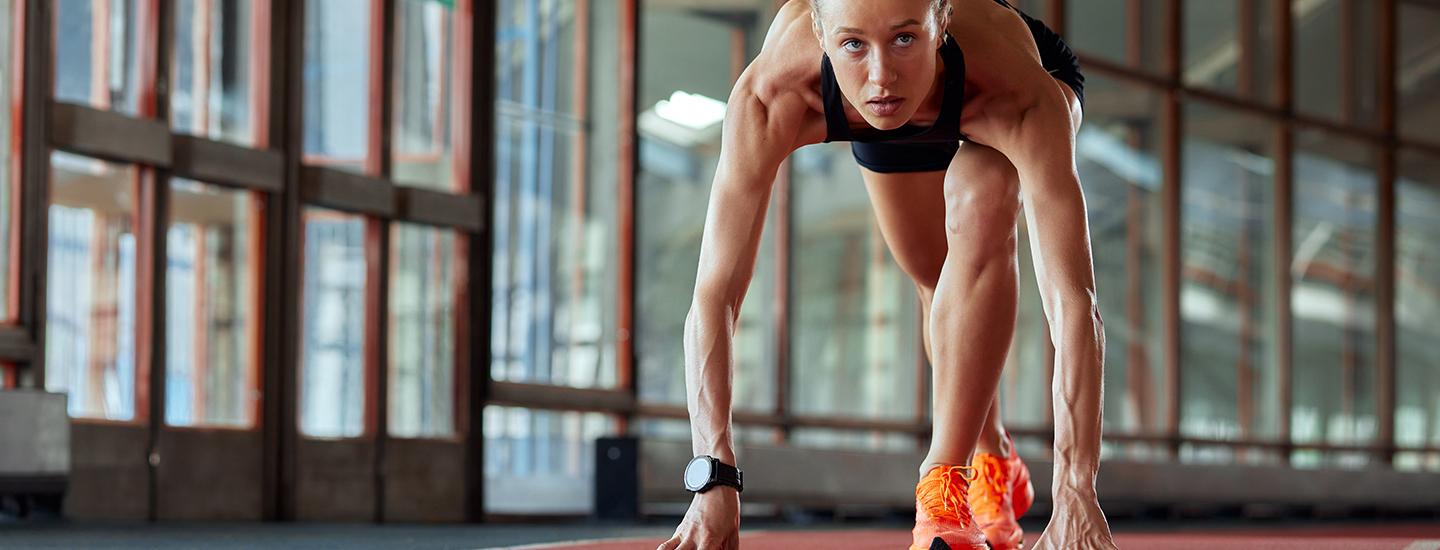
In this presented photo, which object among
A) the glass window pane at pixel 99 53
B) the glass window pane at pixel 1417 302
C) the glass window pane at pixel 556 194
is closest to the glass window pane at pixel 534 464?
the glass window pane at pixel 556 194

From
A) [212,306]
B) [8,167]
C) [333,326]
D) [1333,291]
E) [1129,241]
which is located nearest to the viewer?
[8,167]

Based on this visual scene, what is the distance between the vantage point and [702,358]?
2420mm

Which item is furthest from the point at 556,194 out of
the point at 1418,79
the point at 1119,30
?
the point at 1418,79

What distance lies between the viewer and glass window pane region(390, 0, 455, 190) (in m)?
7.60

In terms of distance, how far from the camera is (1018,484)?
3.19 meters

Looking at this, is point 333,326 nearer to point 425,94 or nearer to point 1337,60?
point 425,94

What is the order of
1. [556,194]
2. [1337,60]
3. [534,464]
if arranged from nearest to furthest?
[534,464], [556,194], [1337,60]

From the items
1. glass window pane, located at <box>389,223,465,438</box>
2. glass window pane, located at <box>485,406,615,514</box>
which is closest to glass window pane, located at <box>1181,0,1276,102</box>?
glass window pane, located at <box>485,406,615,514</box>

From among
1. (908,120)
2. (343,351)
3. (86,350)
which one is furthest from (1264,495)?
(908,120)

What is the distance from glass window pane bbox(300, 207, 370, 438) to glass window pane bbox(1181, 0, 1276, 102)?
7275 mm

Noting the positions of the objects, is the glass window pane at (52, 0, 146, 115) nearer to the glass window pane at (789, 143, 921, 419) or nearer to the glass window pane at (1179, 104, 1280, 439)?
the glass window pane at (789, 143, 921, 419)

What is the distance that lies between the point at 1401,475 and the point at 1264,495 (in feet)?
5.54

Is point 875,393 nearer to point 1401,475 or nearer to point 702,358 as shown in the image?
point 1401,475

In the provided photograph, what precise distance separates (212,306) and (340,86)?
1.19m
